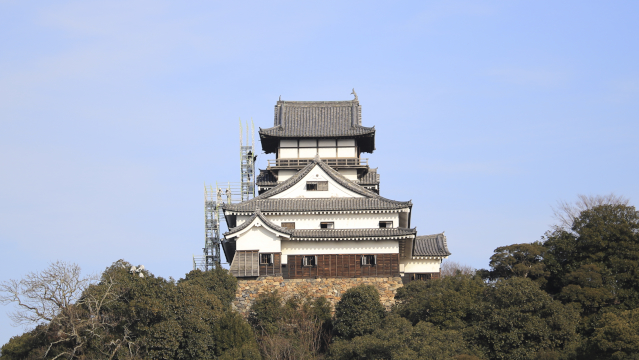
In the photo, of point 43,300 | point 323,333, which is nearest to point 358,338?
point 323,333

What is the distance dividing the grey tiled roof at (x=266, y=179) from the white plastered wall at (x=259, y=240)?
24.2 feet

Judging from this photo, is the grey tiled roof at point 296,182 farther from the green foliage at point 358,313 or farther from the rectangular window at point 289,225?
the green foliage at point 358,313

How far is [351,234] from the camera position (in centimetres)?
3888

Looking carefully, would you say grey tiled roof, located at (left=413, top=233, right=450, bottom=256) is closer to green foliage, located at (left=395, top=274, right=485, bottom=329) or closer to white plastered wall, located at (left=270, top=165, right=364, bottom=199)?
white plastered wall, located at (left=270, top=165, right=364, bottom=199)

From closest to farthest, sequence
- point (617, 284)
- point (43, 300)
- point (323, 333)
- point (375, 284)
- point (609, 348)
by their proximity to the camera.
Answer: point (609, 348), point (43, 300), point (617, 284), point (323, 333), point (375, 284)

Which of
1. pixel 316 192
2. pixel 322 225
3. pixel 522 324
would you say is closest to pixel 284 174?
pixel 316 192

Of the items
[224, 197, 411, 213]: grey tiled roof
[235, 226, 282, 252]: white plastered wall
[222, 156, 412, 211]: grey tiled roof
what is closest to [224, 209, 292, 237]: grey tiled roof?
[235, 226, 282, 252]: white plastered wall

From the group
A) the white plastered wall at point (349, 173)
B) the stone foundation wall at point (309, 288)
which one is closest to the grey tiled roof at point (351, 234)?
the stone foundation wall at point (309, 288)

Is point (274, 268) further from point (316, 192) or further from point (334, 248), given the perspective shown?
point (316, 192)

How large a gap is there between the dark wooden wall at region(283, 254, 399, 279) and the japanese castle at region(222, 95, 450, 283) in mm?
51

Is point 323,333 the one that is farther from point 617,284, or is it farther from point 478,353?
Result: point 617,284

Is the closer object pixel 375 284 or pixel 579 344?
pixel 579 344

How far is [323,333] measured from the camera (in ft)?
113

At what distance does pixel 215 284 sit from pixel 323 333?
554 centimetres
